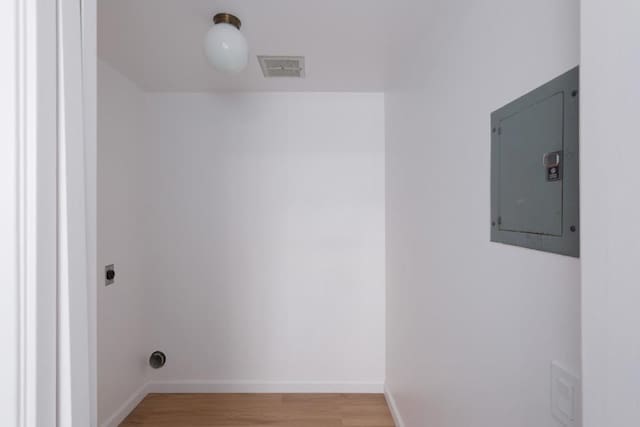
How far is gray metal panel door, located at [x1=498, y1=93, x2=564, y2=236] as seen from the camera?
67 centimetres

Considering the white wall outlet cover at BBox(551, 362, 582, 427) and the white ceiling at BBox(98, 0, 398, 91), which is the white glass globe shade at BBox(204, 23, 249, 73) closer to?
the white ceiling at BBox(98, 0, 398, 91)

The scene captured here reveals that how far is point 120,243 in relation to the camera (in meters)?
2.08

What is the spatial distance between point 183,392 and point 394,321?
1.77 m

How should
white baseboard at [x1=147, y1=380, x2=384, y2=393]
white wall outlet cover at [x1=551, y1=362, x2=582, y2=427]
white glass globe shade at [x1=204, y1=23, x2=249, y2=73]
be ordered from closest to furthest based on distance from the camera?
1. white wall outlet cover at [x1=551, y1=362, x2=582, y2=427]
2. white glass globe shade at [x1=204, y1=23, x2=249, y2=73]
3. white baseboard at [x1=147, y1=380, x2=384, y2=393]

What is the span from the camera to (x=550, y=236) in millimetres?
683

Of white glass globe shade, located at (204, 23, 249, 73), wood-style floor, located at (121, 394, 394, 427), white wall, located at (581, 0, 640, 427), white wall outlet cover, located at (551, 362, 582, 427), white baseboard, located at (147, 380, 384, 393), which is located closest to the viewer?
white wall, located at (581, 0, 640, 427)

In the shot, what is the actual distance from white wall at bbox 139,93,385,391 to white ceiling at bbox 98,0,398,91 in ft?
0.85

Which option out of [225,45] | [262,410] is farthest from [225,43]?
[262,410]

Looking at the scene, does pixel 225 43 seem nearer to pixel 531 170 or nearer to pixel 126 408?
pixel 531 170

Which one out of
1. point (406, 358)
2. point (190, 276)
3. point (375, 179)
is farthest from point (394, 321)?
point (190, 276)

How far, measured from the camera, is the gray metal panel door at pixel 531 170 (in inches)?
26.5

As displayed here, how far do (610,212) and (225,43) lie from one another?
1.47 m

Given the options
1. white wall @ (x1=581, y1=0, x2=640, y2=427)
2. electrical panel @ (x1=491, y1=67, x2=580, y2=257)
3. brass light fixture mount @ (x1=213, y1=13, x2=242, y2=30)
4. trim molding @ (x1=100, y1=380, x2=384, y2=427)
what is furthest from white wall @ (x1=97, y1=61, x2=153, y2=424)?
white wall @ (x1=581, y1=0, x2=640, y2=427)

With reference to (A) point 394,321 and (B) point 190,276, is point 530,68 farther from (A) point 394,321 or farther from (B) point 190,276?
(B) point 190,276
